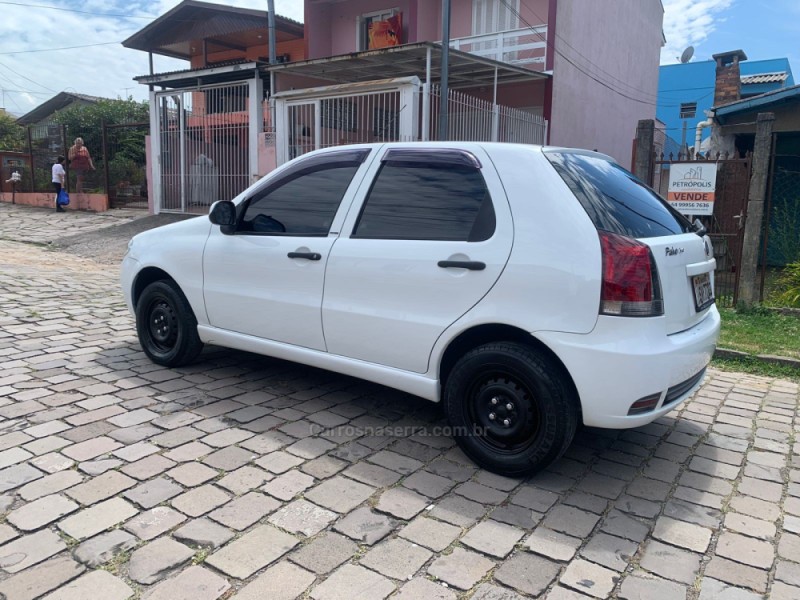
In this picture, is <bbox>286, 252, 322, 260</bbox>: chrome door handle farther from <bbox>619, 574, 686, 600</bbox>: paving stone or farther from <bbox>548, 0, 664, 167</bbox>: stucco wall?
<bbox>548, 0, 664, 167</bbox>: stucco wall

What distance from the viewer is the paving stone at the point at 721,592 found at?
2.36 meters

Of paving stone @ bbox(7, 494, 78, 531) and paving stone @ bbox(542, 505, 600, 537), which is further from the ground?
paving stone @ bbox(7, 494, 78, 531)

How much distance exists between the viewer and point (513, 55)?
15438mm

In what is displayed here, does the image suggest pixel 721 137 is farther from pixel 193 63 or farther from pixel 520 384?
pixel 193 63

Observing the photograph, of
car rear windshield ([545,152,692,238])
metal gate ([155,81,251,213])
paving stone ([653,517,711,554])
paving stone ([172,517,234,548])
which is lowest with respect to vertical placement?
paving stone ([653,517,711,554])

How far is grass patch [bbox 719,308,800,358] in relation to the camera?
5.80 meters

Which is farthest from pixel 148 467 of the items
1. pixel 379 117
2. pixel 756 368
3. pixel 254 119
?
pixel 254 119

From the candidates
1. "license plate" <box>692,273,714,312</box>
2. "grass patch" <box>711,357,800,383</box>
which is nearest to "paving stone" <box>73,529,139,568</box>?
"license plate" <box>692,273,714,312</box>

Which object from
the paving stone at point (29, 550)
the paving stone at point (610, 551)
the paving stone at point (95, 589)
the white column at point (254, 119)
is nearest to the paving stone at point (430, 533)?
the paving stone at point (610, 551)

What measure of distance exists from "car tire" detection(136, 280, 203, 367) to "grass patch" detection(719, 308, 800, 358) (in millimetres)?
4782

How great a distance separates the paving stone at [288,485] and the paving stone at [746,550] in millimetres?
1907

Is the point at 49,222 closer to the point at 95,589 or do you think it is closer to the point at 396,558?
the point at 95,589

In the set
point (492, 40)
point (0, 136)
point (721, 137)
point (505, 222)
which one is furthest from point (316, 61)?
point (0, 136)

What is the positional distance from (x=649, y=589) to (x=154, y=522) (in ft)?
6.80
